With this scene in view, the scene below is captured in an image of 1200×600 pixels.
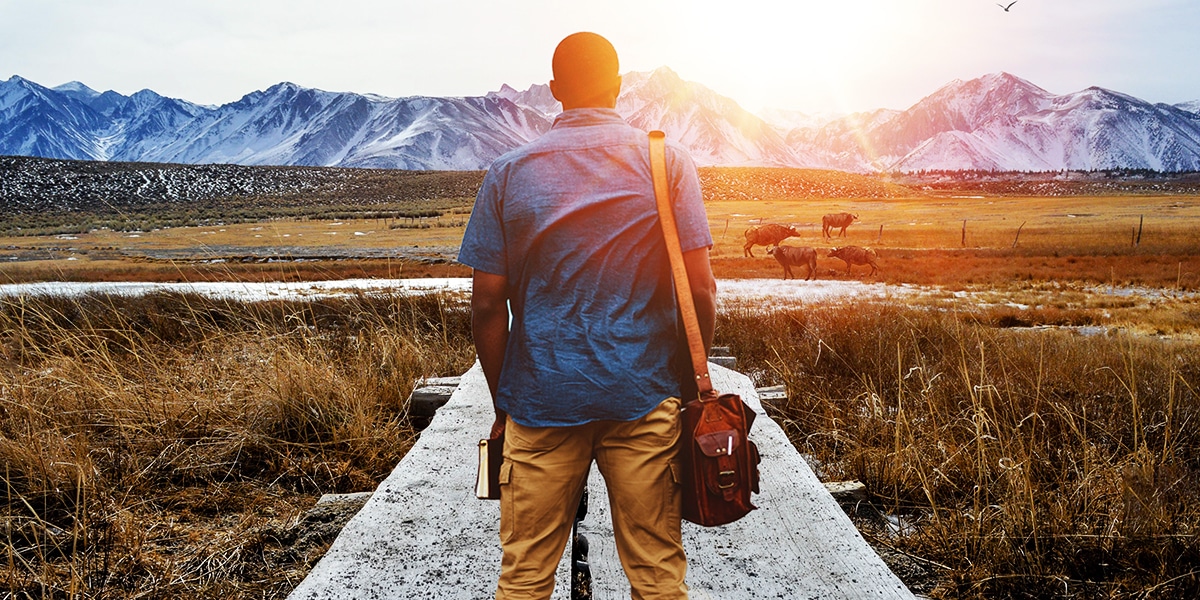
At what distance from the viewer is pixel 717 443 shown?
153 cm

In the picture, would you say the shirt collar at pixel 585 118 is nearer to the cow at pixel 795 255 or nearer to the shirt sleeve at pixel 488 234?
the shirt sleeve at pixel 488 234

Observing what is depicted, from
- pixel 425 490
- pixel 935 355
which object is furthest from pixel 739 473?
pixel 935 355

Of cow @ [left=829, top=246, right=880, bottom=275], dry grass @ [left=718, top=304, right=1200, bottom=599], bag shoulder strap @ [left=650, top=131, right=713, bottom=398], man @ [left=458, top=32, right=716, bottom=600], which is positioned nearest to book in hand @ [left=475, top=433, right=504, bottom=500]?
man @ [left=458, top=32, right=716, bottom=600]

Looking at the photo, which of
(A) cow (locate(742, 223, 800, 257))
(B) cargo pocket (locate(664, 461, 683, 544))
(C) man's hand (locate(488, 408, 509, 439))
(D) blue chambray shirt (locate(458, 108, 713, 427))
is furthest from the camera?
(A) cow (locate(742, 223, 800, 257))

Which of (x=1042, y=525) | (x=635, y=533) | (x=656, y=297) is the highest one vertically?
(x=656, y=297)

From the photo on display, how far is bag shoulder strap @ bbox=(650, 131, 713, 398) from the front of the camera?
1486 mm

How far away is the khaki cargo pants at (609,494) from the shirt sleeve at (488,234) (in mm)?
399

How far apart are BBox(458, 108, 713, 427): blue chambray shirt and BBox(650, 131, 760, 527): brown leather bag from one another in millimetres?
37

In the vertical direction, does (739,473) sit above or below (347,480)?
above

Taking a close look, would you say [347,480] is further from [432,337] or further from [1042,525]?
[1042,525]

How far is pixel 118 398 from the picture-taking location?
4273 millimetres

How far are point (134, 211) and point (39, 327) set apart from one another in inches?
1674

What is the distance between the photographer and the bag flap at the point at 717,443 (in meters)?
1.52

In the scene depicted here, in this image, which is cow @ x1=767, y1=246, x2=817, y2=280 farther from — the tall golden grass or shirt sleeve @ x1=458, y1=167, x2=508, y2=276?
shirt sleeve @ x1=458, y1=167, x2=508, y2=276
